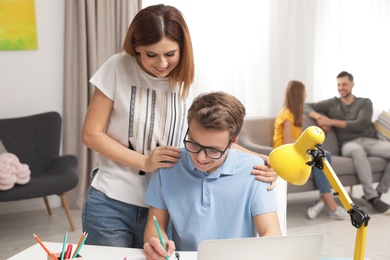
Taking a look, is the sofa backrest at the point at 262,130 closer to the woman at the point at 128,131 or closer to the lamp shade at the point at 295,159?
the woman at the point at 128,131

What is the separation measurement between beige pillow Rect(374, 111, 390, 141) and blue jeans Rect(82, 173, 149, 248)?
13.2 ft

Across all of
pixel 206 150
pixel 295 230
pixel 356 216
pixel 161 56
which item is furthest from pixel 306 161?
pixel 295 230

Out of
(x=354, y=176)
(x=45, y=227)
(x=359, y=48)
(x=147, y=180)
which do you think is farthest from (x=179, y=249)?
(x=359, y=48)

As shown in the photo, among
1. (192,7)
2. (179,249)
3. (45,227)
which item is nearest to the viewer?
(179,249)

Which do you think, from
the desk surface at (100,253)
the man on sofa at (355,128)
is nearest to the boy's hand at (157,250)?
the desk surface at (100,253)

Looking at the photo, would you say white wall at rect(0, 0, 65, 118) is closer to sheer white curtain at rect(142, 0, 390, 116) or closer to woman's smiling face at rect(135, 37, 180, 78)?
sheer white curtain at rect(142, 0, 390, 116)

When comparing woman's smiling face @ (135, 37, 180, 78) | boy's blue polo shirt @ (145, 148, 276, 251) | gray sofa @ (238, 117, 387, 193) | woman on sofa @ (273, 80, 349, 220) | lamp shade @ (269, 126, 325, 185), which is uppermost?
woman's smiling face @ (135, 37, 180, 78)

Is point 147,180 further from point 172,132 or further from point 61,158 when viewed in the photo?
point 61,158

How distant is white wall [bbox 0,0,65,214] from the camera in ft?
16.8

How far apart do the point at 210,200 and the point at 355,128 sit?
3.91 m

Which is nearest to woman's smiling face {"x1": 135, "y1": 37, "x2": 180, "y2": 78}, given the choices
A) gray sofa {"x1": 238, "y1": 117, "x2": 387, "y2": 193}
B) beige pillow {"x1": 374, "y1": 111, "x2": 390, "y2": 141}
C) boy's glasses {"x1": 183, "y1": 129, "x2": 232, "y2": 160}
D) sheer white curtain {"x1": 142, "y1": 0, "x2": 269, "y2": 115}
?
boy's glasses {"x1": 183, "y1": 129, "x2": 232, "y2": 160}

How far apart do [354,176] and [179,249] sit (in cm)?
358

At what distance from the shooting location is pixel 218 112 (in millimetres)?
1833

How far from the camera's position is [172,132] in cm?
210
